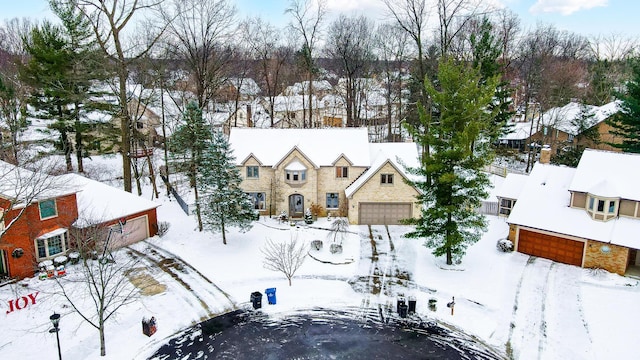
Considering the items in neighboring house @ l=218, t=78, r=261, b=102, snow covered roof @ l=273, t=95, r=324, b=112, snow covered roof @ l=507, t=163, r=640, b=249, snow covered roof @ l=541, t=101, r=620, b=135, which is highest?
neighboring house @ l=218, t=78, r=261, b=102

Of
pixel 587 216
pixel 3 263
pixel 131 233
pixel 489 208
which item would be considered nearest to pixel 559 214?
pixel 587 216

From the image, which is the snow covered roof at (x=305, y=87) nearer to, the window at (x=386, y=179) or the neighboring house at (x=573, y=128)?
the neighboring house at (x=573, y=128)

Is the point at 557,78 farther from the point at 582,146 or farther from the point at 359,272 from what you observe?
the point at 359,272

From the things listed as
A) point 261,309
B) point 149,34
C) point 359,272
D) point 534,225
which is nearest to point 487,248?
point 534,225

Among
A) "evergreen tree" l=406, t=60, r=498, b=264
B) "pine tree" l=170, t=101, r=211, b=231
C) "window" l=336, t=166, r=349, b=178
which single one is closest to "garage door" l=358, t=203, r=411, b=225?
"window" l=336, t=166, r=349, b=178

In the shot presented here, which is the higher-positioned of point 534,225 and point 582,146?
point 582,146

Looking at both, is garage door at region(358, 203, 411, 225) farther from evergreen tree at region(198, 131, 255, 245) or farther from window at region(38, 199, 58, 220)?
window at region(38, 199, 58, 220)
